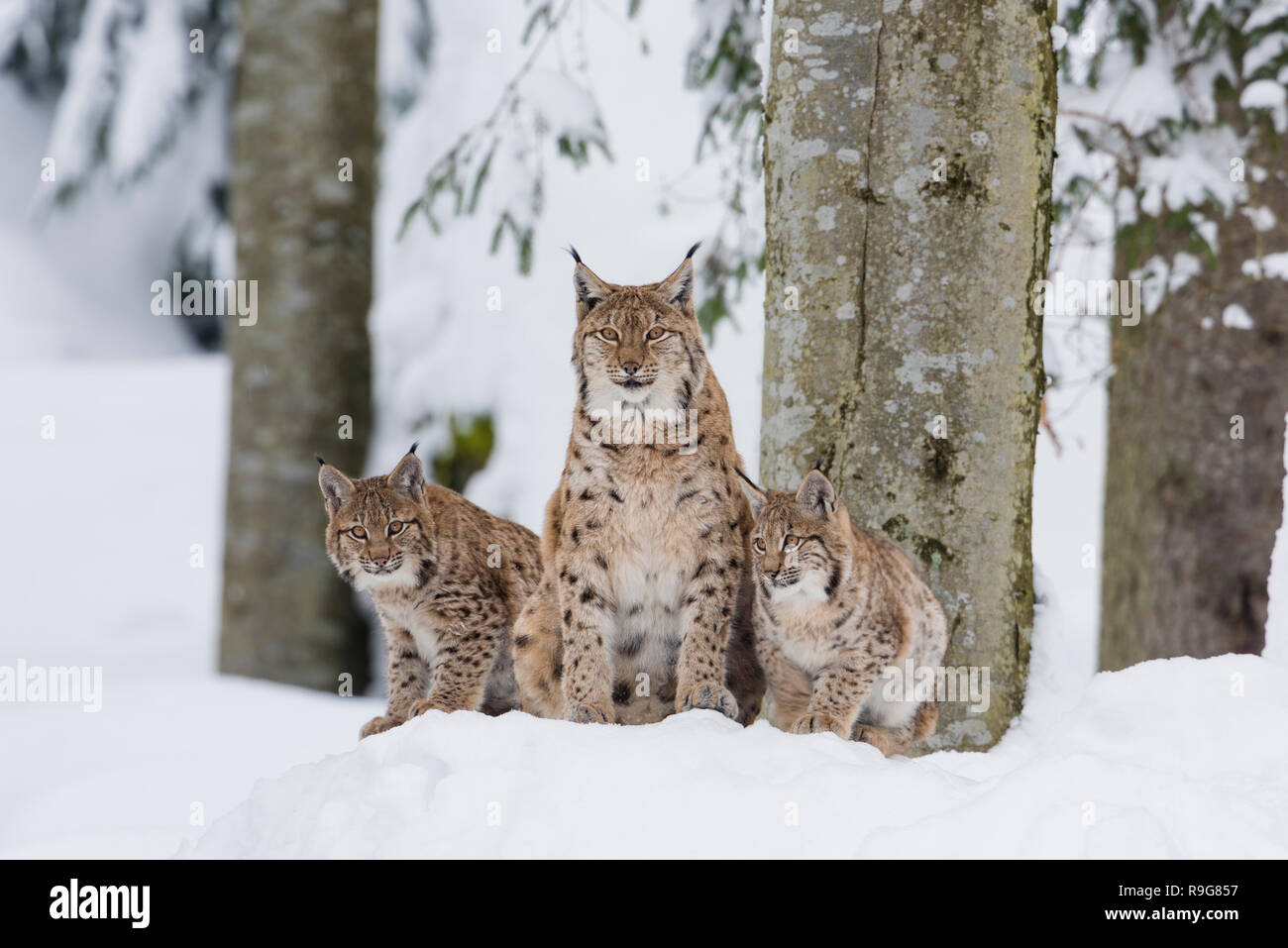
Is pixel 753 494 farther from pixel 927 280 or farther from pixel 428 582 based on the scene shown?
pixel 428 582

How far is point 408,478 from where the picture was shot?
3.59 meters

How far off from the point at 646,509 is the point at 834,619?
568 millimetres

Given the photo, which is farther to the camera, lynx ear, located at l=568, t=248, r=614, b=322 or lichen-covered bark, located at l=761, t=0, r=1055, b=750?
lichen-covered bark, located at l=761, t=0, r=1055, b=750

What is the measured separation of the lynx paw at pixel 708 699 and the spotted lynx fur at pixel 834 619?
0.20m

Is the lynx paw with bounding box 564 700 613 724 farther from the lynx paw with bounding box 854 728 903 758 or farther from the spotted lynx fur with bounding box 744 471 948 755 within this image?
the lynx paw with bounding box 854 728 903 758

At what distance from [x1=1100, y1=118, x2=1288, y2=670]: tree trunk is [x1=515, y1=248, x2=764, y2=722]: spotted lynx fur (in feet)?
14.1

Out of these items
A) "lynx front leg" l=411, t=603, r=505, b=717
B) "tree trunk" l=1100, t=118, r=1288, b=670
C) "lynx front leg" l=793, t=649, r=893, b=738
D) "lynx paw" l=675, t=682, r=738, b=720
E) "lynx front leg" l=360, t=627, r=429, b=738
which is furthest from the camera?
"tree trunk" l=1100, t=118, r=1288, b=670

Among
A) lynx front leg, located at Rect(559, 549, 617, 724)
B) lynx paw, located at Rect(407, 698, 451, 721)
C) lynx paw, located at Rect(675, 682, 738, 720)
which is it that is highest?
lynx front leg, located at Rect(559, 549, 617, 724)

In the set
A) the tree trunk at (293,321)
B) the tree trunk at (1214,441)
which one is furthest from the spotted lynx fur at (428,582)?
the tree trunk at (1214,441)

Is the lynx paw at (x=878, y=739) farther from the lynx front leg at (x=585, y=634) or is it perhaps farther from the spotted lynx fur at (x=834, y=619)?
the lynx front leg at (x=585, y=634)

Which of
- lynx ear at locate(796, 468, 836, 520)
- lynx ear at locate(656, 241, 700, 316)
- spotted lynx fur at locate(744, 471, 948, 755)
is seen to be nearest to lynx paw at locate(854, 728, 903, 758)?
spotted lynx fur at locate(744, 471, 948, 755)

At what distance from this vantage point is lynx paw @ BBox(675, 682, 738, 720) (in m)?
3.24

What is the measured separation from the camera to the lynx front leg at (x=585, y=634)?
10.9 feet

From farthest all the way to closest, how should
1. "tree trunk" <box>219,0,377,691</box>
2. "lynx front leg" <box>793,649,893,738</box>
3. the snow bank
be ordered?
"tree trunk" <box>219,0,377,691</box>, "lynx front leg" <box>793,649,893,738</box>, the snow bank
